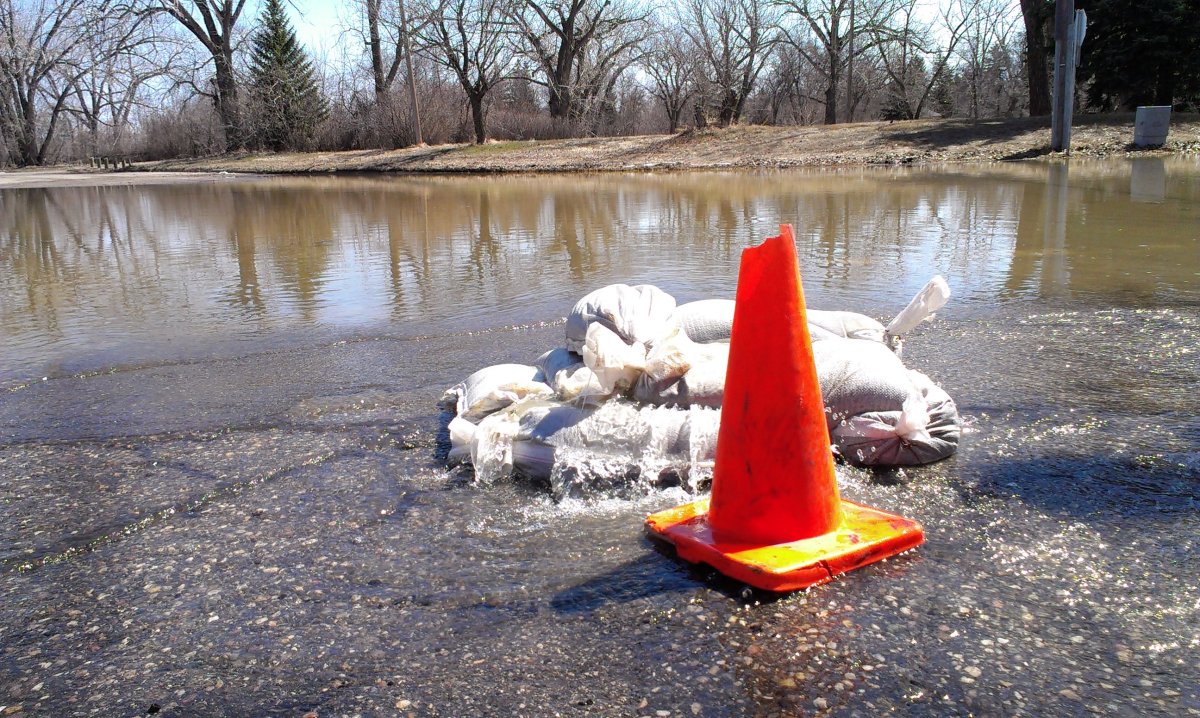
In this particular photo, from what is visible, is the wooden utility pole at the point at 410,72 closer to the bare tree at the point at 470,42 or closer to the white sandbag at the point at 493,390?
the bare tree at the point at 470,42

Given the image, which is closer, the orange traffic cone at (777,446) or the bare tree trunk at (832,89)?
the orange traffic cone at (777,446)

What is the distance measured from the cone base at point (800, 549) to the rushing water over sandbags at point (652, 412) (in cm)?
49

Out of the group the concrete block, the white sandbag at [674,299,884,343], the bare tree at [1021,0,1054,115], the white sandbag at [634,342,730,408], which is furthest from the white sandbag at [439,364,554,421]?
the bare tree at [1021,0,1054,115]

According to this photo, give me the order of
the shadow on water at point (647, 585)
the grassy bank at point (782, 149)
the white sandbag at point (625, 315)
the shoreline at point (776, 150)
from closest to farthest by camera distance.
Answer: the shadow on water at point (647, 585), the white sandbag at point (625, 315), the shoreline at point (776, 150), the grassy bank at point (782, 149)

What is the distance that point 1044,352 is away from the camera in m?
4.44

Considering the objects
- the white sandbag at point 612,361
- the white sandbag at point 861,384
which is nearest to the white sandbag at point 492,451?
the white sandbag at point 612,361

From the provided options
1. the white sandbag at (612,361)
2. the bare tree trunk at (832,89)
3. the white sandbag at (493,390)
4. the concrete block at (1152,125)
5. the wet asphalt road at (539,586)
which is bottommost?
the wet asphalt road at (539,586)

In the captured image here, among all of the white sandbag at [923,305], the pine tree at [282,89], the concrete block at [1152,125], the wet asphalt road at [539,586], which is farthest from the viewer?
the pine tree at [282,89]

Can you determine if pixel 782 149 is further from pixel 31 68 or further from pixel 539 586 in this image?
pixel 31 68

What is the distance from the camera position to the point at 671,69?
3869cm

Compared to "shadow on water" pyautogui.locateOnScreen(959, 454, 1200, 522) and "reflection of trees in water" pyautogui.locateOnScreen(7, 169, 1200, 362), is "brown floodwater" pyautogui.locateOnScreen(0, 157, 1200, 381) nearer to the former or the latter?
"reflection of trees in water" pyautogui.locateOnScreen(7, 169, 1200, 362)

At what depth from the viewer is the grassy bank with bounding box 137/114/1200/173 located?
18578 millimetres

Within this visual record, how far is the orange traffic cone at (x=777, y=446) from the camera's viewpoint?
2.48 m

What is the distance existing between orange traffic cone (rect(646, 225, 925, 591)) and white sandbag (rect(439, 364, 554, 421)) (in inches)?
52.0
